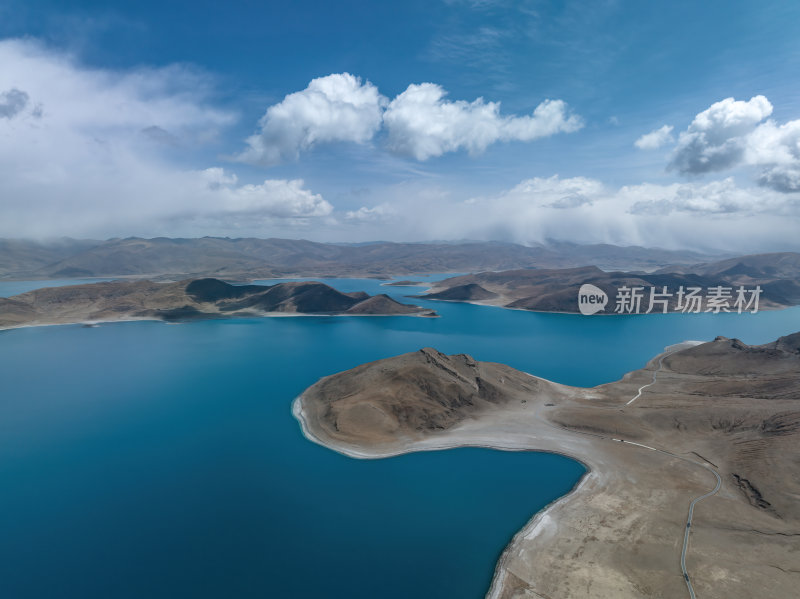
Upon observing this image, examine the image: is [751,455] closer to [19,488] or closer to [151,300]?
[19,488]

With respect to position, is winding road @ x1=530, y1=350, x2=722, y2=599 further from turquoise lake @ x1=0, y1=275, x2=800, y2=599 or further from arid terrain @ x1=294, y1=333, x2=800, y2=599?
turquoise lake @ x1=0, y1=275, x2=800, y2=599

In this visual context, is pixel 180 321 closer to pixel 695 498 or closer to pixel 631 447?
pixel 631 447

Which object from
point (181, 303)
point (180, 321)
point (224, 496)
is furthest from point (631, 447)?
point (181, 303)

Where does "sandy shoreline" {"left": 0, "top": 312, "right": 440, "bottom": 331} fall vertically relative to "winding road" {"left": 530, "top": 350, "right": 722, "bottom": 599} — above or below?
below

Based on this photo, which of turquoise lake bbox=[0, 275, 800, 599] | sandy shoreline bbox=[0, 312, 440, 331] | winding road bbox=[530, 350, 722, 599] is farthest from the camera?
sandy shoreline bbox=[0, 312, 440, 331]

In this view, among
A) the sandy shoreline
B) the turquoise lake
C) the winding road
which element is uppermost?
the winding road

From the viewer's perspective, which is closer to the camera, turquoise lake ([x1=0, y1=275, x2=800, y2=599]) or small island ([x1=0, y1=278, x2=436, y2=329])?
turquoise lake ([x1=0, y1=275, x2=800, y2=599])

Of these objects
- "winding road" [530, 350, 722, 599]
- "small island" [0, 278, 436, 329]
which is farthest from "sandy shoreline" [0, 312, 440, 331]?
"winding road" [530, 350, 722, 599]
